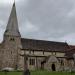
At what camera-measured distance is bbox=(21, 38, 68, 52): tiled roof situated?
62938 mm

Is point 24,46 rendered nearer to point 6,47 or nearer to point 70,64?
point 6,47

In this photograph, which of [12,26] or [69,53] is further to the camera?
[69,53]

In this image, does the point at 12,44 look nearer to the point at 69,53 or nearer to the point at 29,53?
the point at 29,53

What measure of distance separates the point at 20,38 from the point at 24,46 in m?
2.41

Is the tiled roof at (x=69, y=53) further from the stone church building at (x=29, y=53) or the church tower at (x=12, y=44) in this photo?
the church tower at (x=12, y=44)

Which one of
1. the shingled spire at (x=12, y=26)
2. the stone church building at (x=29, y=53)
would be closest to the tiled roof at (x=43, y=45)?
the stone church building at (x=29, y=53)

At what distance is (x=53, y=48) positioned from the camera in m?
66.4

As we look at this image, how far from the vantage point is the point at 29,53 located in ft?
204

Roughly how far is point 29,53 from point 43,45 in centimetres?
558

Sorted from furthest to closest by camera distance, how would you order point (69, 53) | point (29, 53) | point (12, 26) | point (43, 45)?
point (69, 53), point (43, 45), point (29, 53), point (12, 26)

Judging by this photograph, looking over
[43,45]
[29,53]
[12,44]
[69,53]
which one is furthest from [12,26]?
[69,53]

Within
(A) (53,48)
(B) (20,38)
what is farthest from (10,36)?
(A) (53,48)

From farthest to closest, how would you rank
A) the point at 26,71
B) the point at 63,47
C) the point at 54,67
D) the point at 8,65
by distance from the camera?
the point at 63,47 < the point at 54,67 < the point at 8,65 < the point at 26,71

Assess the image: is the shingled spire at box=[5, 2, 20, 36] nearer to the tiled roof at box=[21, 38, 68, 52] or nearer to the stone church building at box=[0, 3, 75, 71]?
the stone church building at box=[0, 3, 75, 71]
